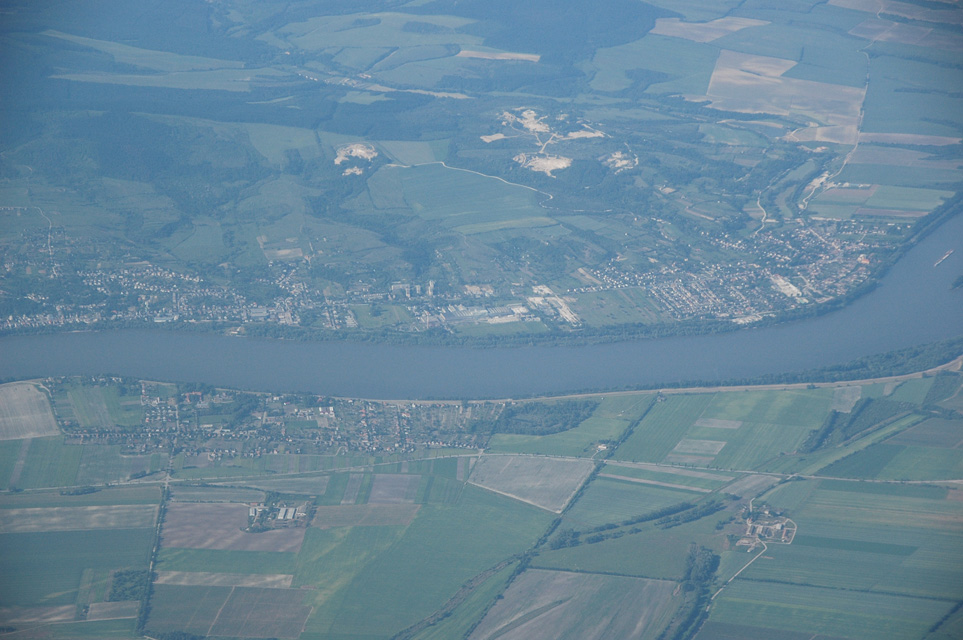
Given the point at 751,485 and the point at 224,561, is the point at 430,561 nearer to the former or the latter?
the point at 224,561

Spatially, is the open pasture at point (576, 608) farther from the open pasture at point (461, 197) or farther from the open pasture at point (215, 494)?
the open pasture at point (461, 197)

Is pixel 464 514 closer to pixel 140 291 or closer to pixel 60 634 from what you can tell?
pixel 60 634

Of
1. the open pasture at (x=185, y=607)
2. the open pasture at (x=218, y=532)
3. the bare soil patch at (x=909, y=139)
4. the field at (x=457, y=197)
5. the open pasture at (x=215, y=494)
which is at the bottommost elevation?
the field at (x=457, y=197)

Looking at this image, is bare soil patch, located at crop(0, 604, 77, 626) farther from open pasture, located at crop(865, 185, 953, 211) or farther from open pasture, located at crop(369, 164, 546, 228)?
open pasture, located at crop(865, 185, 953, 211)

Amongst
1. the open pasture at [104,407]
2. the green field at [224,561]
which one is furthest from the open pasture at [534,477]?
the open pasture at [104,407]

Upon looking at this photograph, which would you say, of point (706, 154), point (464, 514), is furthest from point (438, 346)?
point (706, 154)

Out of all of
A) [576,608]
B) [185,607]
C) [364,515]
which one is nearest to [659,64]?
[364,515]
